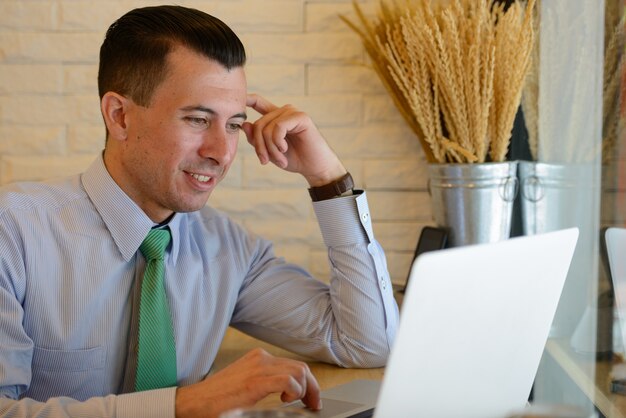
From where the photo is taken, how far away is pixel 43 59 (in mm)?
2398

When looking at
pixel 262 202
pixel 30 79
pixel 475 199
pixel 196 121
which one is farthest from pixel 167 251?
pixel 30 79

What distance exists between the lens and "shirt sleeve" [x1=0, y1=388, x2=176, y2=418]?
1346mm

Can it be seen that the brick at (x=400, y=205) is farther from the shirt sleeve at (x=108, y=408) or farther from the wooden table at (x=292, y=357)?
the shirt sleeve at (x=108, y=408)

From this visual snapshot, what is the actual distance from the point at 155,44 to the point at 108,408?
72 cm

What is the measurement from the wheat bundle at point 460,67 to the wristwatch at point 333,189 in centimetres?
32

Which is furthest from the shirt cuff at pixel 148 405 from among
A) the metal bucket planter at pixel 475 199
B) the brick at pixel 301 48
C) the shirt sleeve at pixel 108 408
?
the brick at pixel 301 48

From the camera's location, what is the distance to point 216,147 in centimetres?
173

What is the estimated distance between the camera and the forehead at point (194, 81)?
1720 mm

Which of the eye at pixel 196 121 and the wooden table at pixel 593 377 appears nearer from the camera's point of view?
the wooden table at pixel 593 377

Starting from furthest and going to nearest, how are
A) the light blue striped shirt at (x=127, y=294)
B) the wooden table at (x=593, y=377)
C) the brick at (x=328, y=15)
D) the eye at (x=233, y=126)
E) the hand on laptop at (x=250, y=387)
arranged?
1. the brick at (x=328, y=15)
2. the eye at (x=233, y=126)
3. the light blue striped shirt at (x=127, y=294)
4. the wooden table at (x=593, y=377)
5. the hand on laptop at (x=250, y=387)

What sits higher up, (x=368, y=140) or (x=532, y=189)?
(x=368, y=140)

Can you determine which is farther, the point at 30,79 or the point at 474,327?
the point at 30,79

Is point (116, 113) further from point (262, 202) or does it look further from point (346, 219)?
point (262, 202)

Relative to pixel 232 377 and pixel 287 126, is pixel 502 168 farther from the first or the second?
pixel 232 377
